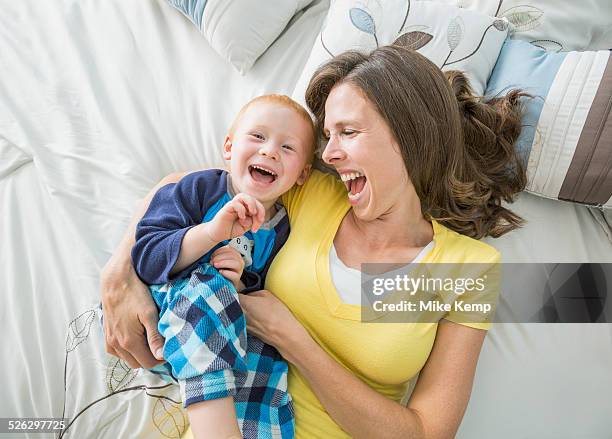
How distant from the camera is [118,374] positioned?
4.59 feet

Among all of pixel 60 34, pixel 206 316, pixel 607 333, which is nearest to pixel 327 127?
pixel 206 316

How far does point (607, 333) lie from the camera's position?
1.47 meters

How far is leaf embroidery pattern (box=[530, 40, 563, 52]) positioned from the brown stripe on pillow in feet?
0.58

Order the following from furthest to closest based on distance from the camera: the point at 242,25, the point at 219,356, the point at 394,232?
the point at 242,25 → the point at 394,232 → the point at 219,356

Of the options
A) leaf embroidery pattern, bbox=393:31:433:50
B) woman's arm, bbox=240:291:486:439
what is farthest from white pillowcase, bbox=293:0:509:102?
woman's arm, bbox=240:291:486:439

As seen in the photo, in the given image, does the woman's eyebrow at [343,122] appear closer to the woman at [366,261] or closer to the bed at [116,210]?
the woman at [366,261]

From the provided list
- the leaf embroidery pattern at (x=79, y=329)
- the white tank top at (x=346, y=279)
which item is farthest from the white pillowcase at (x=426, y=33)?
the leaf embroidery pattern at (x=79, y=329)

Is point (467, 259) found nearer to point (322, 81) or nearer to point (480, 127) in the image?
point (480, 127)

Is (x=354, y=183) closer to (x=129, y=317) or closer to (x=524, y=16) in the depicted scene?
(x=129, y=317)

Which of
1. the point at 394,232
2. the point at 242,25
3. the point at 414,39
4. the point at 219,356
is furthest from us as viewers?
the point at 242,25

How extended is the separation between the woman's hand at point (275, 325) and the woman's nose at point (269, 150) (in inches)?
11.2

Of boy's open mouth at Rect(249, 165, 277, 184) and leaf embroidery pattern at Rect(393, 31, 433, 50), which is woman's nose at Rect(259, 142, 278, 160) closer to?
boy's open mouth at Rect(249, 165, 277, 184)

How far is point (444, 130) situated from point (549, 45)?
1.70ft

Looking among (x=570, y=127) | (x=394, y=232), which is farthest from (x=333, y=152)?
(x=570, y=127)
